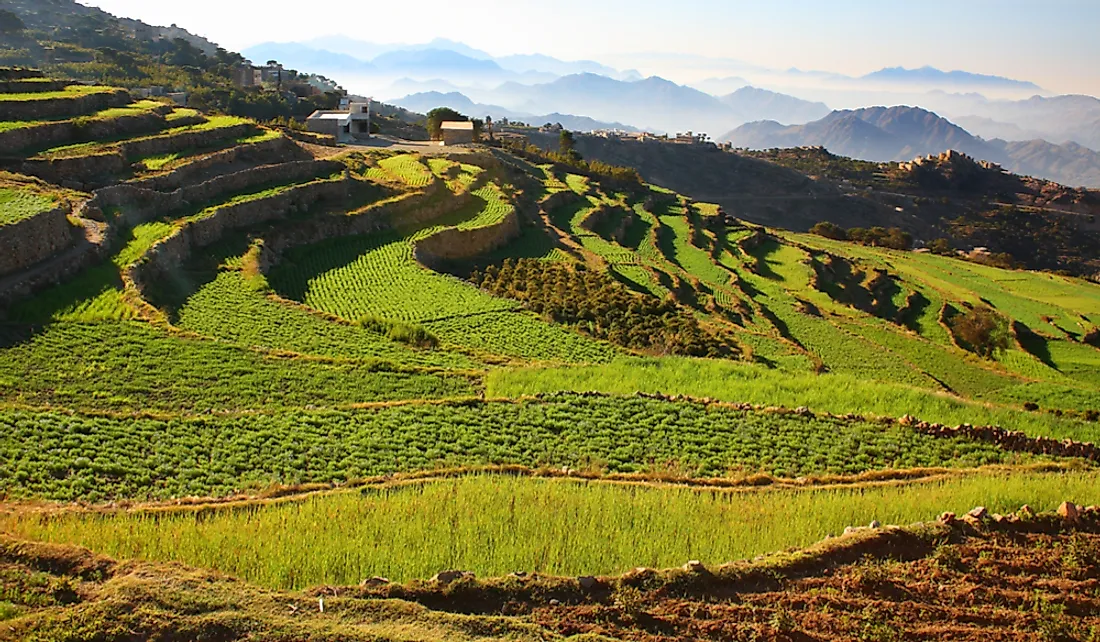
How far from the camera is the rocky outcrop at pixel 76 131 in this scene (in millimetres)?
29859

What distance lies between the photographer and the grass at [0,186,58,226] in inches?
814

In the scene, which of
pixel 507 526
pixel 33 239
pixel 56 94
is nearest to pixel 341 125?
pixel 56 94

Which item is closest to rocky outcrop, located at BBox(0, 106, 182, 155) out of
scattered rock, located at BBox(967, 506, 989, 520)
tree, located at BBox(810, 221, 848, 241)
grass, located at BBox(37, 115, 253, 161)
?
grass, located at BBox(37, 115, 253, 161)

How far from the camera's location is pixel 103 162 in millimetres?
30500

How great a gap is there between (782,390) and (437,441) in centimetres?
890

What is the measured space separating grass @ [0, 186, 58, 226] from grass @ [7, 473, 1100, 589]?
1393 cm

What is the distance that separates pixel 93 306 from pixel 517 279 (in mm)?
17201

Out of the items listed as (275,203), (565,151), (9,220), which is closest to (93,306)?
(9,220)

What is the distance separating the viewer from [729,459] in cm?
1428

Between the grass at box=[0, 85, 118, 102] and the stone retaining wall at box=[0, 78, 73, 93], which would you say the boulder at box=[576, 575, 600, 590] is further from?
the stone retaining wall at box=[0, 78, 73, 93]

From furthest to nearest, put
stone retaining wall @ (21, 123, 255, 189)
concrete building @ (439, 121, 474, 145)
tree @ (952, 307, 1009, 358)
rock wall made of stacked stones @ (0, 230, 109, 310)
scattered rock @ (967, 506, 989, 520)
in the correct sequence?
concrete building @ (439, 121, 474, 145) → tree @ (952, 307, 1009, 358) → stone retaining wall @ (21, 123, 255, 189) → rock wall made of stacked stones @ (0, 230, 109, 310) → scattered rock @ (967, 506, 989, 520)

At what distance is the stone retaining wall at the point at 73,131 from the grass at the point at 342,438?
17.9m

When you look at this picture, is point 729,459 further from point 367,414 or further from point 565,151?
point 565,151

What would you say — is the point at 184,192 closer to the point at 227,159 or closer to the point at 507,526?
the point at 227,159
